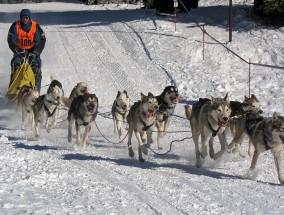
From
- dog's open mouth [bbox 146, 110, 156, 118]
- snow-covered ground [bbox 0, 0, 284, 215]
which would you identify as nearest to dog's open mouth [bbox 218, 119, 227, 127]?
snow-covered ground [bbox 0, 0, 284, 215]

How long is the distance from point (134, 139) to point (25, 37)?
290 cm

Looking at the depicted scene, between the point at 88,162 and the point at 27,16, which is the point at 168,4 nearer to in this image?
the point at 27,16

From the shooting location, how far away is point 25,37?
32.2 feet

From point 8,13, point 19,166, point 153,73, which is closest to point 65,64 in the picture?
point 153,73

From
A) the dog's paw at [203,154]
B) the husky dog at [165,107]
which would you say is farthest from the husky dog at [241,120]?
the husky dog at [165,107]

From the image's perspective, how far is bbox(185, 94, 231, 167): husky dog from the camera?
6.44 meters

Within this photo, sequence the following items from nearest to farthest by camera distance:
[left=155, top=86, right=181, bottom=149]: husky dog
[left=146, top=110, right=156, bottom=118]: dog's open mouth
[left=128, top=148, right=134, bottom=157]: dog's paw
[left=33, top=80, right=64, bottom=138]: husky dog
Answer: [left=146, top=110, right=156, bottom=118]: dog's open mouth
[left=128, top=148, right=134, bottom=157]: dog's paw
[left=155, top=86, right=181, bottom=149]: husky dog
[left=33, top=80, right=64, bottom=138]: husky dog

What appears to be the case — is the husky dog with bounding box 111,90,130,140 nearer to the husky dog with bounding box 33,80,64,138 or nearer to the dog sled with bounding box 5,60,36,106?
the husky dog with bounding box 33,80,64,138

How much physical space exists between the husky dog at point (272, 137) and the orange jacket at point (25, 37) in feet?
16.3

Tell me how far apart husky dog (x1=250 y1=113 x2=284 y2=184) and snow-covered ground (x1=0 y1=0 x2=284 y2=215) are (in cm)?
24

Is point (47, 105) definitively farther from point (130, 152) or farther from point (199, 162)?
point (199, 162)

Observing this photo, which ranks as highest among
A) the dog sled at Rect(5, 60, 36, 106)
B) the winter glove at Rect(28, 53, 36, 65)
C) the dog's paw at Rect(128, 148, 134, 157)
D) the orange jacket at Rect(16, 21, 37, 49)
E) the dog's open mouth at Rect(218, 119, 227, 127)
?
the orange jacket at Rect(16, 21, 37, 49)

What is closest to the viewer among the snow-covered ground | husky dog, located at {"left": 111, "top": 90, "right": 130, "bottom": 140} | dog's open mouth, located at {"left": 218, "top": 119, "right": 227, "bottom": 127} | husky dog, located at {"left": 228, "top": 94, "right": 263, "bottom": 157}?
the snow-covered ground

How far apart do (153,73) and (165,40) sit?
129 inches
